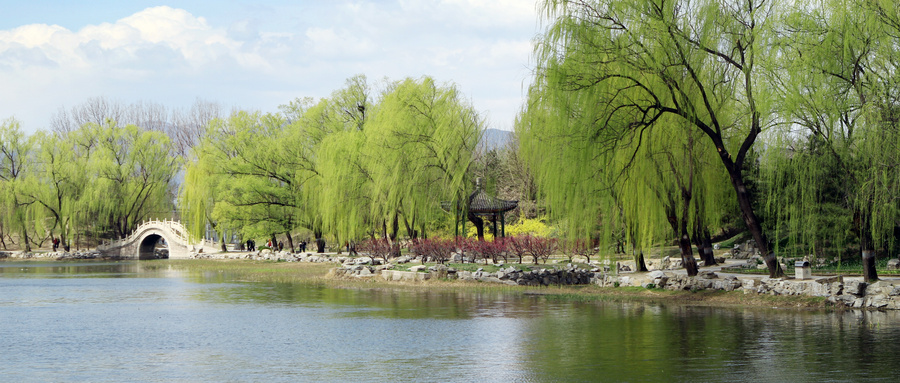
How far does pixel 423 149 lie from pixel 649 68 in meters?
15.1

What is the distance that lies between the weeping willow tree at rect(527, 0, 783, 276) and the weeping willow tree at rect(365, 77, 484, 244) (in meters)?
11.9

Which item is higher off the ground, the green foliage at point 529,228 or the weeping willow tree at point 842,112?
the weeping willow tree at point 842,112

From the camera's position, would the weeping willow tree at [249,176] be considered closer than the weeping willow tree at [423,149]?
No

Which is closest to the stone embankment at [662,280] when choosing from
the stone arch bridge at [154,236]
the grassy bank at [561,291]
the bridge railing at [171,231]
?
the grassy bank at [561,291]

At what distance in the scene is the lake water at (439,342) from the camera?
35.0 feet

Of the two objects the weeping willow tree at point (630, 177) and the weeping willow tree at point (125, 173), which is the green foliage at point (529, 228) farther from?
the weeping willow tree at point (125, 173)

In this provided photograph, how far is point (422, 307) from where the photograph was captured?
782 inches

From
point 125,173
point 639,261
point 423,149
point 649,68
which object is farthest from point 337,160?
point 125,173

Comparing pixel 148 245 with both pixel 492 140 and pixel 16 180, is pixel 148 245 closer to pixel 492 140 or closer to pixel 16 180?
pixel 16 180

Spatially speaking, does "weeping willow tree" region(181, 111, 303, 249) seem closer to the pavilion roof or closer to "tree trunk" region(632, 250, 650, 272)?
the pavilion roof

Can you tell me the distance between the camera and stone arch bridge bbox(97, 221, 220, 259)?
58.7m

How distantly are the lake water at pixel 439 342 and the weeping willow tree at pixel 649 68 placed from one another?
165 inches

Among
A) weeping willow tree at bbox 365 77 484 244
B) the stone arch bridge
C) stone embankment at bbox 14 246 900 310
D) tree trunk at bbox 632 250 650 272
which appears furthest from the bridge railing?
tree trunk at bbox 632 250 650 272

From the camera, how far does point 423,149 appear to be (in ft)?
103
